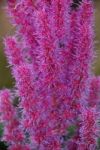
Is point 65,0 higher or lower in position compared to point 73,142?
higher

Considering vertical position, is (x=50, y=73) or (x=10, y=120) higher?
(x=50, y=73)

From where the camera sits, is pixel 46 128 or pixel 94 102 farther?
pixel 94 102

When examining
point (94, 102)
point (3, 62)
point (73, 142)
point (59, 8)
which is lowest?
point (73, 142)

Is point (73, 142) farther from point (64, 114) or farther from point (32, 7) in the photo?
point (32, 7)

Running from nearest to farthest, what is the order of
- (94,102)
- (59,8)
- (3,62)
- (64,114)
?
1. (59,8)
2. (64,114)
3. (94,102)
4. (3,62)

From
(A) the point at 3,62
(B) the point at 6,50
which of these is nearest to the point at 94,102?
(B) the point at 6,50

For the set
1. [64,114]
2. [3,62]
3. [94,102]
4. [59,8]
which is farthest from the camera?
[3,62]
